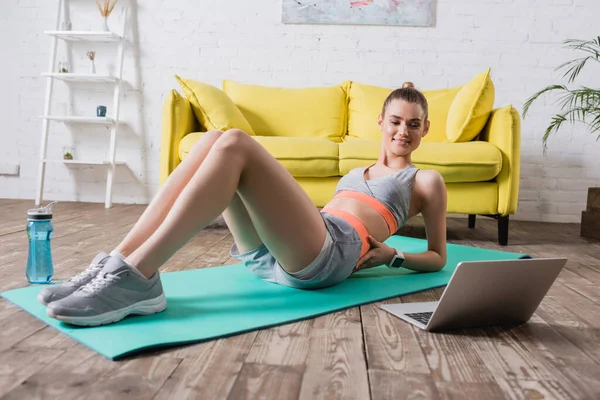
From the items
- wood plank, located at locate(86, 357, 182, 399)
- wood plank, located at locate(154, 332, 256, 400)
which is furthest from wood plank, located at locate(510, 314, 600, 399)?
wood plank, located at locate(86, 357, 182, 399)

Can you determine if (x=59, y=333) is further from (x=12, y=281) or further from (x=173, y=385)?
Result: (x=12, y=281)

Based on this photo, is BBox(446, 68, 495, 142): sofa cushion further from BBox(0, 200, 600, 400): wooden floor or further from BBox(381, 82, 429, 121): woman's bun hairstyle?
BBox(0, 200, 600, 400): wooden floor

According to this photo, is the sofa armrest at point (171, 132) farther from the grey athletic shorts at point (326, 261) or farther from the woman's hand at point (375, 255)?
the woman's hand at point (375, 255)

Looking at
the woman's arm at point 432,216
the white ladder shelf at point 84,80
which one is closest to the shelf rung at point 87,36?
the white ladder shelf at point 84,80

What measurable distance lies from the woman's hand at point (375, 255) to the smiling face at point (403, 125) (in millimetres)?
345

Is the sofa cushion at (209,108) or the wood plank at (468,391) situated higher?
the sofa cushion at (209,108)

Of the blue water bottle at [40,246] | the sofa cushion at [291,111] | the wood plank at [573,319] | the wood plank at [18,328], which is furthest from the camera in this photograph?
the sofa cushion at [291,111]

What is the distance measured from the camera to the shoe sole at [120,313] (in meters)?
1.24

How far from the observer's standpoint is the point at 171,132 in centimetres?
307

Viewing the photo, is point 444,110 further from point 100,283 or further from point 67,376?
point 67,376

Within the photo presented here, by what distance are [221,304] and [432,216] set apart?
0.75 meters

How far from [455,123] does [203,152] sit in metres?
2.16

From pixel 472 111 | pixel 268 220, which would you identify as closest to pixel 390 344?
pixel 268 220

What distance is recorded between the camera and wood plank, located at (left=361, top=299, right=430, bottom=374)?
3.68 ft
